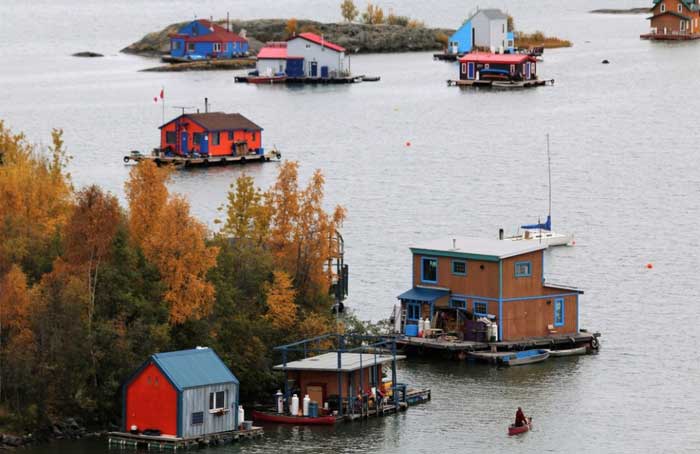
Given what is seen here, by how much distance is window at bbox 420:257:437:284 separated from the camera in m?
63.0

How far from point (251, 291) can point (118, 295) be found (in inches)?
220

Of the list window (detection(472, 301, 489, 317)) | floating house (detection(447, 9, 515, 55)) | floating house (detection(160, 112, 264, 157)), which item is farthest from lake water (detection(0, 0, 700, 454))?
floating house (detection(447, 9, 515, 55))

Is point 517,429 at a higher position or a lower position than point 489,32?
lower

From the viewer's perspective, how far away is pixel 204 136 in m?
113

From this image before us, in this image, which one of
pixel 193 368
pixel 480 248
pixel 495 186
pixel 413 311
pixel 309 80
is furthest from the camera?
pixel 309 80

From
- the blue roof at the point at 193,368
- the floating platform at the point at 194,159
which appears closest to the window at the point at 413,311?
the blue roof at the point at 193,368

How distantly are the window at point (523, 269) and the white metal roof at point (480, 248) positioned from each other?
0.46 m

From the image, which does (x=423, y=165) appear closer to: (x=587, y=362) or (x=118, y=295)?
(x=587, y=362)

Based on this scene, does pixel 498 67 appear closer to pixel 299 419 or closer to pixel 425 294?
pixel 425 294

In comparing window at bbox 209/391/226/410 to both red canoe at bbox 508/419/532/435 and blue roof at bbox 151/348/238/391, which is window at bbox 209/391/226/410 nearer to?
blue roof at bbox 151/348/238/391

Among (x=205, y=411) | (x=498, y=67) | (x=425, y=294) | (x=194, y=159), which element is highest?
(x=498, y=67)

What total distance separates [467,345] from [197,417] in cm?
1391

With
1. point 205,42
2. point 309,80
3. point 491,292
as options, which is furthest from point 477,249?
Result: point 205,42

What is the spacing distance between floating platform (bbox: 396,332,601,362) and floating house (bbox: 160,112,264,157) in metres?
52.4
